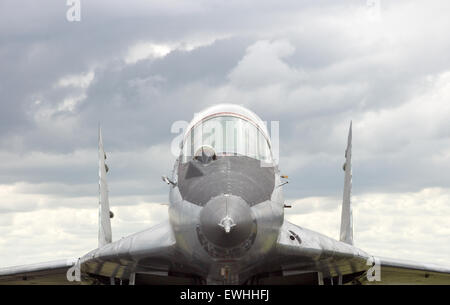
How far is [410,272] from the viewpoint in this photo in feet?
61.3

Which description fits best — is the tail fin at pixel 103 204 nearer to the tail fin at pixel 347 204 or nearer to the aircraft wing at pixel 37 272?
the aircraft wing at pixel 37 272

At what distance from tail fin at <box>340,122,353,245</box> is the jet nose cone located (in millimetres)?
15023

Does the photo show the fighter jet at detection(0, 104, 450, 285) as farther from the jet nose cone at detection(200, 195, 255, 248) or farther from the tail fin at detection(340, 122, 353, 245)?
the tail fin at detection(340, 122, 353, 245)

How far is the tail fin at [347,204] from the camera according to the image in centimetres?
2484

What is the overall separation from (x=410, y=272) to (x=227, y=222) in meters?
10.6

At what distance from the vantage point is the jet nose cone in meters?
10.1

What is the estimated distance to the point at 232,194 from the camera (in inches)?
426

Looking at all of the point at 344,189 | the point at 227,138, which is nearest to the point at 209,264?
the point at 227,138
